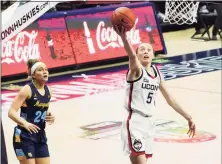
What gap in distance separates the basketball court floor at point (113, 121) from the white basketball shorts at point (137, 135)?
212 cm

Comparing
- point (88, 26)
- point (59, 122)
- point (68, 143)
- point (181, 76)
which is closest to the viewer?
point (68, 143)

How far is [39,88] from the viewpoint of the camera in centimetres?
663

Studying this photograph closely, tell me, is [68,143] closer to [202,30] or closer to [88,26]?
[88,26]

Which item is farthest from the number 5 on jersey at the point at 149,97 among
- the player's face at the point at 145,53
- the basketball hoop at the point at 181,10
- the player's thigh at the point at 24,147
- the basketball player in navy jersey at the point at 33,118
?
the basketball hoop at the point at 181,10

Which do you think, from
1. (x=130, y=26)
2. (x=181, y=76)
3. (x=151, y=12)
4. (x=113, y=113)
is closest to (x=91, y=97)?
(x=113, y=113)

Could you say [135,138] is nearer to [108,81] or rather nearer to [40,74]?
[40,74]

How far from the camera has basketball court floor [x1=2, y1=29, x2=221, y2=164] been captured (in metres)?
8.87

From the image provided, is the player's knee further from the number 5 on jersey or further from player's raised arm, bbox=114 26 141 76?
player's raised arm, bbox=114 26 141 76

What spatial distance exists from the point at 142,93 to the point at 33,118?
1.09 m

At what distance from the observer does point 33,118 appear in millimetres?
6508

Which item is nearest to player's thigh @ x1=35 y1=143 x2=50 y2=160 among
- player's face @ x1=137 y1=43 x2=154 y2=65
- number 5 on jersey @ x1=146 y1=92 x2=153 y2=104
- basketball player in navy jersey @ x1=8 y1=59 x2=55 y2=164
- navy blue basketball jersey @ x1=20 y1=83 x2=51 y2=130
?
basketball player in navy jersey @ x1=8 y1=59 x2=55 y2=164

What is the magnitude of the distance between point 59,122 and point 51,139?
1.03 metres

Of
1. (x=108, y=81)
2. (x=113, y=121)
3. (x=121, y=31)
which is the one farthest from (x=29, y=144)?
(x=108, y=81)

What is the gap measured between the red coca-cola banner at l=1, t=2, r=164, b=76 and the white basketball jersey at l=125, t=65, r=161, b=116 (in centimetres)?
822
